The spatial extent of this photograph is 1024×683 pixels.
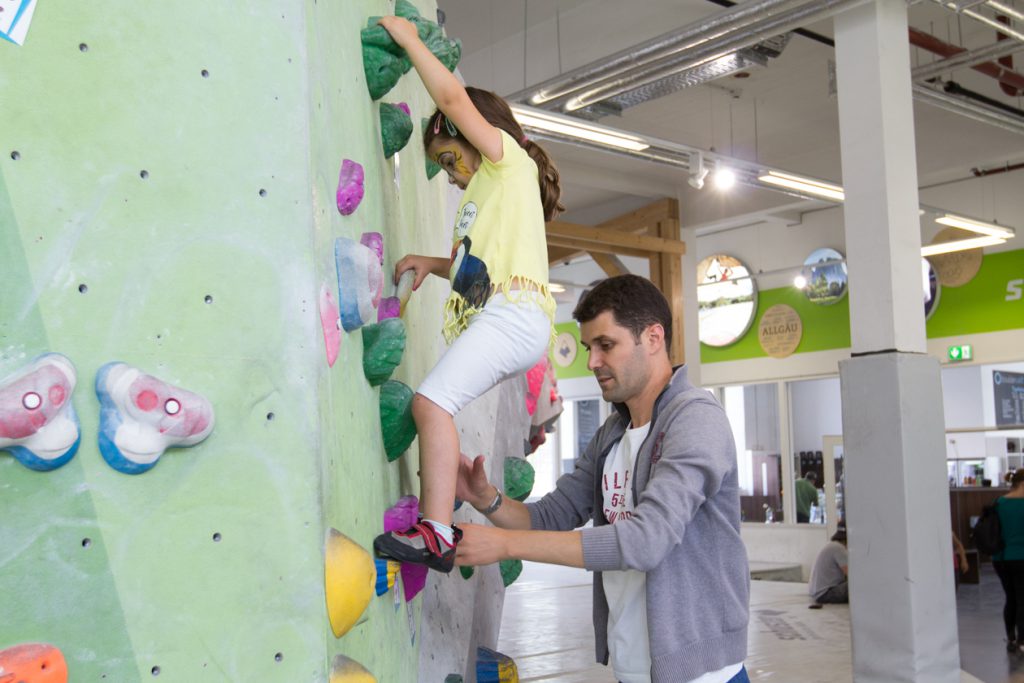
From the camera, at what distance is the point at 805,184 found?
9703mm

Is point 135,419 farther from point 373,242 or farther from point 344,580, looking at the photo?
point 373,242

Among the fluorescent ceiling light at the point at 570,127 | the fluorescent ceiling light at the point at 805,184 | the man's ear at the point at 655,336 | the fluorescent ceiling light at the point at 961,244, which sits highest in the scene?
the fluorescent ceiling light at the point at 805,184

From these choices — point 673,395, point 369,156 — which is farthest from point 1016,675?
point 369,156

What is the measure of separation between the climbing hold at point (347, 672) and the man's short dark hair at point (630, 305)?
1.09 m

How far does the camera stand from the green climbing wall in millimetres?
1466

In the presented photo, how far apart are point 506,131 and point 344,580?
47.7 inches

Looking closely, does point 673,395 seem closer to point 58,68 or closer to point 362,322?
point 362,322

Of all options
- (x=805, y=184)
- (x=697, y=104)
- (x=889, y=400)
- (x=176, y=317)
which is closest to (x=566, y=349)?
(x=697, y=104)

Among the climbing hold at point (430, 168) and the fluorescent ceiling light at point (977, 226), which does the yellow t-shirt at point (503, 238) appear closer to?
the climbing hold at point (430, 168)

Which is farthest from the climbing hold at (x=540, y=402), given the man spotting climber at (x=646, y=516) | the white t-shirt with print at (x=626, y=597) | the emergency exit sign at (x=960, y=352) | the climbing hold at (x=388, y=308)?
the emergency exit sign at (x=960, y=352)

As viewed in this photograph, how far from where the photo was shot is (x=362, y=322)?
6.04ft

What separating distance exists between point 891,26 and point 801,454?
907 centimetres

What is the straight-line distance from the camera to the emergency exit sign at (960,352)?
12625 millimetres

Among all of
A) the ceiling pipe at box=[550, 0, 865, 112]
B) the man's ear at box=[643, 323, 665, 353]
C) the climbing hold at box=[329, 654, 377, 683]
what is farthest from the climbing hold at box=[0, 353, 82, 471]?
the ceiling pipe at box=[550, 0, 865, 112]
